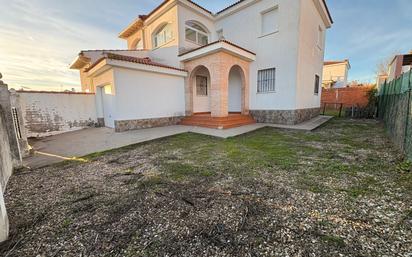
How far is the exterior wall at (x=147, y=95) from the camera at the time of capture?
8.35 m

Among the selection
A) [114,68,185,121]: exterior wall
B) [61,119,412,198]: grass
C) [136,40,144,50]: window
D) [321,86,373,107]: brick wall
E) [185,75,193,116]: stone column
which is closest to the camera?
[61,119,412,198]: grass

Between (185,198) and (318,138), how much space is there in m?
6.37

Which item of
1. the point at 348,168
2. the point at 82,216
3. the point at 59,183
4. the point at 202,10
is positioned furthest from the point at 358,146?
the point at 202,10

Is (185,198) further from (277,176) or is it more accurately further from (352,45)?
(352,45)

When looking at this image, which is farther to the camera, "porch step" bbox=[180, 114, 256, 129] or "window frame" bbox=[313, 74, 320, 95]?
"window frame" bbox=[313, 74, 320, 95]

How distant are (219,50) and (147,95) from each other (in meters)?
4.54

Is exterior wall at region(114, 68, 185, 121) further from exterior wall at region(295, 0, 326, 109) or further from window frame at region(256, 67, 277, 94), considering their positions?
exterior wall at region(295, 0, 326, 109)

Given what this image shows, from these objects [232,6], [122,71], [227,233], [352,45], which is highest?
[352,45]

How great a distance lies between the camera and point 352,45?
25812mm

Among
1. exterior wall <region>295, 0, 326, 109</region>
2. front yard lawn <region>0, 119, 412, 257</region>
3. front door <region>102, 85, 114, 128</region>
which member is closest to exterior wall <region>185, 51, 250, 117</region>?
exterior wall <region>295, 0, 326, 109</region>

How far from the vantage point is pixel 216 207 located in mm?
2453

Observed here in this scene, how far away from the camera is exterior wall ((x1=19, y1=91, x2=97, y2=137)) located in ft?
25.9

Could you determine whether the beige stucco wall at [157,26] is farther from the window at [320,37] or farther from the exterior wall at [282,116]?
the window at [320,37]

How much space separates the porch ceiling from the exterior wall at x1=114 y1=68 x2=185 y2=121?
1.44 metres
